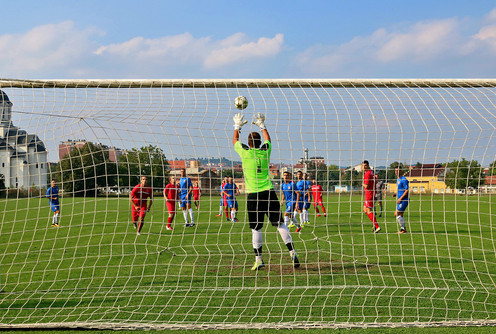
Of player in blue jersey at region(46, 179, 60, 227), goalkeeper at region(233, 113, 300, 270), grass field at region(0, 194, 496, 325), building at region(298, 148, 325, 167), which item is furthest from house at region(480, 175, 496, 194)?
player in blue jersey at region(46, 179, 60, 227)

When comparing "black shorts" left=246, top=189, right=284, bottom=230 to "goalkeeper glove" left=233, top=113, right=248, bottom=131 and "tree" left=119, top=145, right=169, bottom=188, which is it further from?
"tree" left=119, top=145, right=169, bottom=188

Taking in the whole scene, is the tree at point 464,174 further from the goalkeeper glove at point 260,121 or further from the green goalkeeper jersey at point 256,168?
the goalkeeper glove at point 260,121

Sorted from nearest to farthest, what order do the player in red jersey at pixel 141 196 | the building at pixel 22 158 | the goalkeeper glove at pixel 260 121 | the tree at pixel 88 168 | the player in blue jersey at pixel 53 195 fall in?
the player in blue jersey at pixel 53 195, the building at pixel 22 158, the tree at pixel 88 168, the goalkeeper glove at pixel 260 121, the player in red jersey at pixel 141 196

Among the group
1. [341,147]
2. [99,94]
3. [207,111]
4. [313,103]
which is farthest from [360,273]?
[99,94]

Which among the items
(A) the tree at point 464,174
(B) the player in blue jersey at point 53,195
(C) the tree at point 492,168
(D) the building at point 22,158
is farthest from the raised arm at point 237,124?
(C) the tree at point 492,168

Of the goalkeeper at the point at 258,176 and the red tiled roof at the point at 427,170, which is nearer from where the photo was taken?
the goalkeeper at the point at 258,176

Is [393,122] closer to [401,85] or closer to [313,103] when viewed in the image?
[401,85]

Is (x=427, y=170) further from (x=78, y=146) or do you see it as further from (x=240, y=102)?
(x=78, y=146)

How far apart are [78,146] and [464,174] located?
5628mm

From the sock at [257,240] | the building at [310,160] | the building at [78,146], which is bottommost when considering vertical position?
the sock at [257,240]

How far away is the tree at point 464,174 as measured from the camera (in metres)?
6.41

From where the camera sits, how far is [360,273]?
21.5ft

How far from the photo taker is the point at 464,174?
21.7 feet

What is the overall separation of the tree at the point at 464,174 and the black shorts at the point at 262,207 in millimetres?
2594
